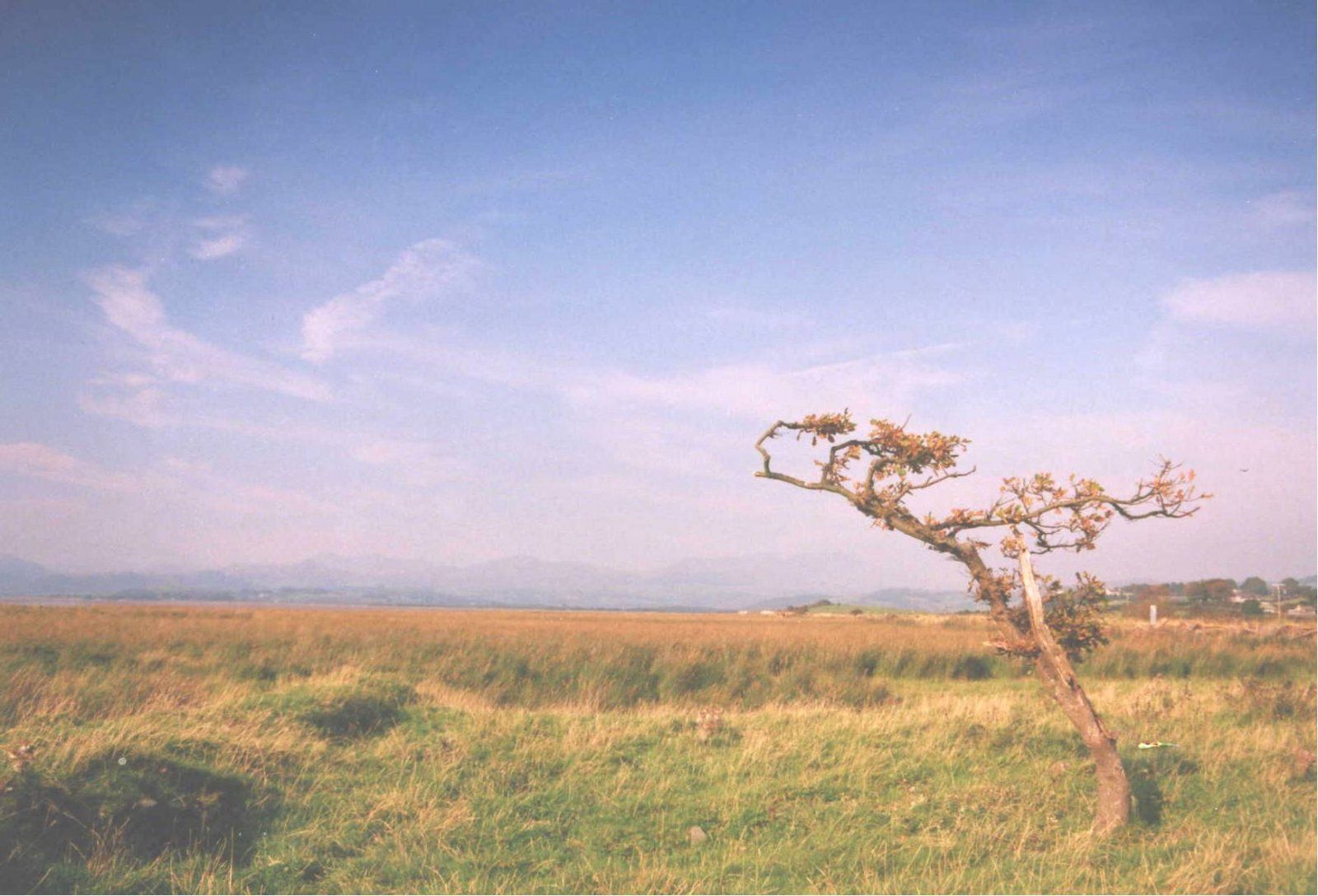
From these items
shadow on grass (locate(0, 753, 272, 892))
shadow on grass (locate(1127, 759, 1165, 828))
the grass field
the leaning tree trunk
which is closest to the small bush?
the grass field

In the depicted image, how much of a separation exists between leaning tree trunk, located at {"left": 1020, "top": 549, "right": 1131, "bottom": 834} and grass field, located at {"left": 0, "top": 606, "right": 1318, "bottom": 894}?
0.26 meters

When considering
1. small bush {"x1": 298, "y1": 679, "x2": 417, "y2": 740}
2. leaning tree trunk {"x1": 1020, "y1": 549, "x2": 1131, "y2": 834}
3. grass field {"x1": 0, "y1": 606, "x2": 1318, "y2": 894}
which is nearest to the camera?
grass field {"x1": 0, "y1": 606, "x2": 1318, "y2": 894}

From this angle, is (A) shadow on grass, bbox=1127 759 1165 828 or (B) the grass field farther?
(A) shadow on grass, bbox=1127 759 1165 828

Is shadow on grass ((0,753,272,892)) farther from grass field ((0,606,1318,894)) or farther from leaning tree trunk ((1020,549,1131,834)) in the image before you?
leaning tree trunk ((1020,549,1131,834))

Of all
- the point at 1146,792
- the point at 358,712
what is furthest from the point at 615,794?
the point at 1146,792

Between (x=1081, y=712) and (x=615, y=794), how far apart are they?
4203 millimetres

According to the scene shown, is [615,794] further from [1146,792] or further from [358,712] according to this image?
[1146,792]

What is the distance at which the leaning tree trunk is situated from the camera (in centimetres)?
709

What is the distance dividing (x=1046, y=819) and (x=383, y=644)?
17.3 meters

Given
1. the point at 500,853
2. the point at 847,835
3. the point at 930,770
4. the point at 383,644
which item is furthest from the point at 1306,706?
the point at 383,644

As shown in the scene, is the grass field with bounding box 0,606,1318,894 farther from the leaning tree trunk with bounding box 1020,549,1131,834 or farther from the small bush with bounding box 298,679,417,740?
the leaning tree trunk with bounding box 1020,549,1131,834

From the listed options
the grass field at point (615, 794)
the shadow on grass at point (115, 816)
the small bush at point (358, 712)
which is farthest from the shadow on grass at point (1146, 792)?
the small bush at point (358, 712)

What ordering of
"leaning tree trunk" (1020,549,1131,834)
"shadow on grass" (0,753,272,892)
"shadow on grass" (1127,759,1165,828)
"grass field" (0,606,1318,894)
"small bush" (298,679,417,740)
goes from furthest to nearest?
"small bush" (298,679,417,740) → "shadow on grass" (1127,759,1165,828) → "leaning tree trunk" (1020,549,1131,834) → "grass field" (0,606,1318,894) → "shadow on grass" (0,753,272,892)

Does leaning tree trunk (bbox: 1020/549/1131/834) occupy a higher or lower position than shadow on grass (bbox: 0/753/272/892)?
higher
